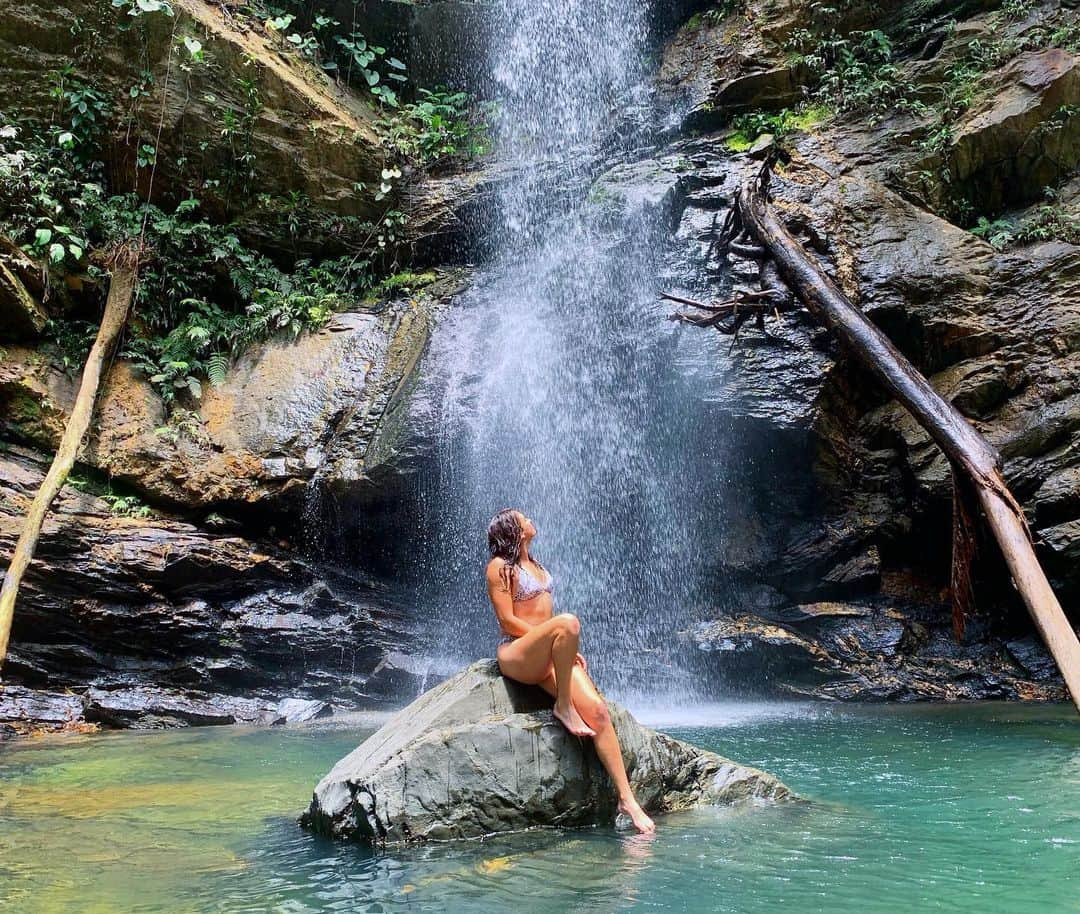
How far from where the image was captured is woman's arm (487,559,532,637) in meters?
4.46

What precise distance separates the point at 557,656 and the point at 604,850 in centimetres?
92

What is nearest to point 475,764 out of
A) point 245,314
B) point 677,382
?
point 677,382

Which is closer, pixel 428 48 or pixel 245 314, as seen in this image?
pixel 245 314

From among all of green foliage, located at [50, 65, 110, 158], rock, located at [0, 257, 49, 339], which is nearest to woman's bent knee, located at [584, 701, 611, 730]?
rock, located at [0, 257, 49, 339]

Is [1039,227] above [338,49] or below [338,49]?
below

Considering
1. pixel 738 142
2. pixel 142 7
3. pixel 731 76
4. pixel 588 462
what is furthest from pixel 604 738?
pixel 731 76

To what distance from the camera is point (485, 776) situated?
13.4 ft

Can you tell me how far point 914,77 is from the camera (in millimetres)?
12664

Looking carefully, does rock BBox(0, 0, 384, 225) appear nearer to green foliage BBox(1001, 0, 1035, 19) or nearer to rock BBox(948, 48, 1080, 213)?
rock BBox(948, 48, 1080, 213)

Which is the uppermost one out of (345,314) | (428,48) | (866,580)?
(428,48)

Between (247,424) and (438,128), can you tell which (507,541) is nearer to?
(247,424)

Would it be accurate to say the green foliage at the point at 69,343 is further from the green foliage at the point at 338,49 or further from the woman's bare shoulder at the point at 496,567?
the woman's bare shoulder at the point at 496,567

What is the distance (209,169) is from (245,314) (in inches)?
89.0

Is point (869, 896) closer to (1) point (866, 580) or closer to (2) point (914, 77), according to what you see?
(1) point (866, 580)
